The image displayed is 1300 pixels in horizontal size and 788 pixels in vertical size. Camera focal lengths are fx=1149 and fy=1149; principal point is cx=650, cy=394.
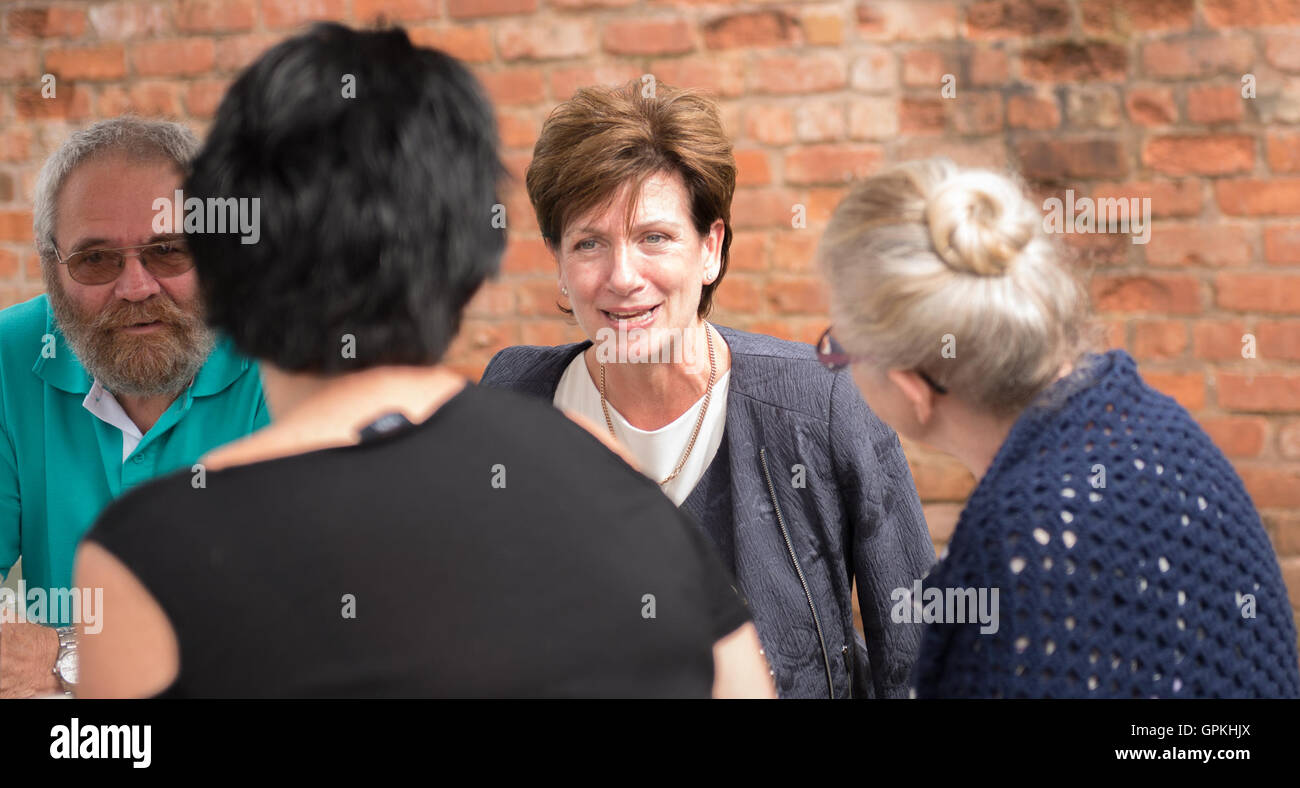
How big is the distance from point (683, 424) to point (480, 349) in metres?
1.10

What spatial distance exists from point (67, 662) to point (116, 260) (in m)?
0.71

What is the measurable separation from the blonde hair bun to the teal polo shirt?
4.07ft

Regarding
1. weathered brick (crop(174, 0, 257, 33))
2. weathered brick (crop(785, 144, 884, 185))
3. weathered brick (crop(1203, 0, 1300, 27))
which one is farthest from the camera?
weathered brick (crop(174, 0, 257, 33))

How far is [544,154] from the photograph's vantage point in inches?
81.5

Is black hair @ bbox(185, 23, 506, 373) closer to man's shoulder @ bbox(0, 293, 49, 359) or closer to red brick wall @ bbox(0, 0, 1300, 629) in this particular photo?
man's shoulder @ bbox(0, 293, 49, 359)

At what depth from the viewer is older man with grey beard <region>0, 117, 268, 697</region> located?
1.92 m

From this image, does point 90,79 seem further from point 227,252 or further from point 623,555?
point 623,555

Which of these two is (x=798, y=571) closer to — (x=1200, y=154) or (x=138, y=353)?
(x=138, y=353)

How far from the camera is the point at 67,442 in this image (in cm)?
199

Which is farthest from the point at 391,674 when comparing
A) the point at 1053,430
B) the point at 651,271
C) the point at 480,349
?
the point at 480,349

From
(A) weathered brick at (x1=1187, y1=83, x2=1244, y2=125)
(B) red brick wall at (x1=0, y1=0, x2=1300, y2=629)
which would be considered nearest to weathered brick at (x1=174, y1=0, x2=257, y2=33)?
(B) red brick wall at (x1=0, y1=0, x2=1300, y2=629)

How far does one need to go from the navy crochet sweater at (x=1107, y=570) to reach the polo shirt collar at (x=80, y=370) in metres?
1.34

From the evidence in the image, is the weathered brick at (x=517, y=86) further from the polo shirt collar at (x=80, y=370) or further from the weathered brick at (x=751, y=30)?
the polo shirt collar at (x=80, y=370)

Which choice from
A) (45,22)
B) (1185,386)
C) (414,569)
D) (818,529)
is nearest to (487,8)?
(45,22)
